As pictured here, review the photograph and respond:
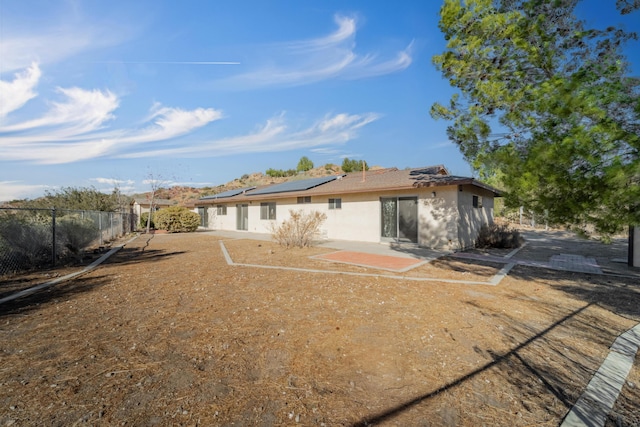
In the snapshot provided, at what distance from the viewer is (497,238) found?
12.7m

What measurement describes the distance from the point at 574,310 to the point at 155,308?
684 centimetres

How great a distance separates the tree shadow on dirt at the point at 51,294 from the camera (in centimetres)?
455

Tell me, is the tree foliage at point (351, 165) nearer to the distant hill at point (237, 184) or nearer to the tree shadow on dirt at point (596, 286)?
the distant hill at point (237, 184)

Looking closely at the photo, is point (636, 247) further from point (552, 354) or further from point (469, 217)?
point (552, 354)

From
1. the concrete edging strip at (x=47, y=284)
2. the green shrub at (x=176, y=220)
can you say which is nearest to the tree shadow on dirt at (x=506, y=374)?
the concrete edging strip at (x=47, y=284)

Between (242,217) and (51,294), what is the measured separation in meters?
16.6

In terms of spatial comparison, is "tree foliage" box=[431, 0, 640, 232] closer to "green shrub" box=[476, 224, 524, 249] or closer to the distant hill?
"green shrub" box=[476, 224, 524, 249]

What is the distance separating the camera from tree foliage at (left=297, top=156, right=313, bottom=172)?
59.3 meters

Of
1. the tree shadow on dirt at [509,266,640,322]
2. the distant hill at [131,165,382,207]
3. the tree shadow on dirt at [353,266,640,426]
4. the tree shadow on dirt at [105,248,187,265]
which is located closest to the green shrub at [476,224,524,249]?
the tree shadow on dirt at [509,266,640,322]

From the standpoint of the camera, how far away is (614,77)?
4.88 m

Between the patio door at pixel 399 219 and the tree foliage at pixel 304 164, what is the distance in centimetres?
4710

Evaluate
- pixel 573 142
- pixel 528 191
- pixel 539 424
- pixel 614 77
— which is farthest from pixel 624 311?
pixel 539 424

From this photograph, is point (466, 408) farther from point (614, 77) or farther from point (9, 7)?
point (9, 7)

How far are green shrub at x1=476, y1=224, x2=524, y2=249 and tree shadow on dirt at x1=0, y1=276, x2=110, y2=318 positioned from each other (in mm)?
13691
